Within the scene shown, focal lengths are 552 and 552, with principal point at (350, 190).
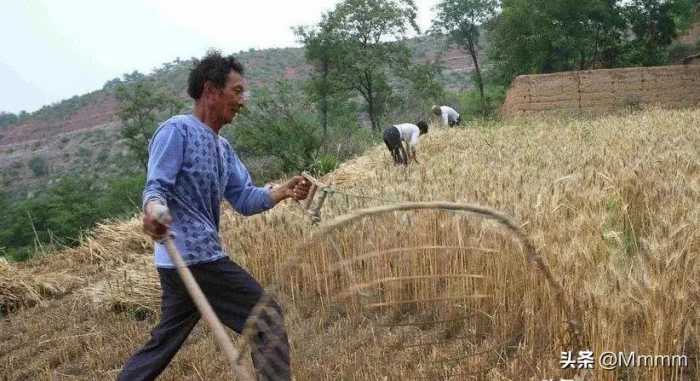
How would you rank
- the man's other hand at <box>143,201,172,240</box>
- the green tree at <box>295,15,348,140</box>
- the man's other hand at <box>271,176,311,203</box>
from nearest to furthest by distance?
the man's other hand at <box>143,201,172,240</box> → the man's other hand at <box>271,176,311,203</box> → the green tree at <box>295,15,348,140</box>

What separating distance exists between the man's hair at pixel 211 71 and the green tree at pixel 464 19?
3606 cm

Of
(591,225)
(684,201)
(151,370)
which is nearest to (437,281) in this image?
(591,225)

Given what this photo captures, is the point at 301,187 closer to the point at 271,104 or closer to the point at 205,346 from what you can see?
the point at 205,346

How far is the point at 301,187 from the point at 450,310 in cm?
120

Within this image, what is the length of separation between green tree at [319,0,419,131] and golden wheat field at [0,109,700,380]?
76.6 ft

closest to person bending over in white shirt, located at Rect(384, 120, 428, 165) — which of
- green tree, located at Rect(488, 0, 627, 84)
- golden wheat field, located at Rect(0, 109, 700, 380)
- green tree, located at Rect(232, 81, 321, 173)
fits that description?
golden wheat field, located at Rect(0, 109, 700, 380)

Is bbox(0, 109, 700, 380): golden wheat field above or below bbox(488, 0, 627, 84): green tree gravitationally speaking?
below

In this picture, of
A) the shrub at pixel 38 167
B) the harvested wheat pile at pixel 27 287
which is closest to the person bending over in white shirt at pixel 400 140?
the harvested wheat pile at pixel 27 287

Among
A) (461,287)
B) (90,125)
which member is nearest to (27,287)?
(461,287)

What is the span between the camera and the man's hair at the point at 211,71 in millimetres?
2447

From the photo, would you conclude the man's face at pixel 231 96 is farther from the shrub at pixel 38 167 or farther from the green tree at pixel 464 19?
the shrub at pixel 38 167

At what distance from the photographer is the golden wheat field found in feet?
6.64

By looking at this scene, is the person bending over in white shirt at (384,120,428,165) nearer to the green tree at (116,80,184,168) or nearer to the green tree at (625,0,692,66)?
the green tree at (625,0,692,66)

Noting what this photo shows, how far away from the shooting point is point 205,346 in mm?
3604
